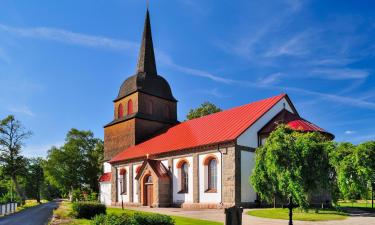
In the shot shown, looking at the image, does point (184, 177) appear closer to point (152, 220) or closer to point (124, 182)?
point (124, 182)

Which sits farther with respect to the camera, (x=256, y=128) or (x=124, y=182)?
(x=124, y=182)

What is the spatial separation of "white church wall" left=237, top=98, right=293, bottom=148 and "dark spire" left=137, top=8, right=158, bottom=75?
1913cm

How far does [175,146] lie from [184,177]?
2930mm

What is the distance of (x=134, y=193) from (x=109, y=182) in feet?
25.6

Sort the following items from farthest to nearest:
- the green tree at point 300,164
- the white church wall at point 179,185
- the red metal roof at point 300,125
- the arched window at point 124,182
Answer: the arched window at point 124,182, the white church wall at point 179,185, the red metal roof at point 300,125, the green tree at point 300,164

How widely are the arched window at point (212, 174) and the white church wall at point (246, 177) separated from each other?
2.41 m

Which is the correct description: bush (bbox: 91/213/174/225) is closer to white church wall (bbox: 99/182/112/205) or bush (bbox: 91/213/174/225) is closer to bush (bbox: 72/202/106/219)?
bush (bbox: 72/202/106/219)

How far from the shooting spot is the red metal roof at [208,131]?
26.5 metres

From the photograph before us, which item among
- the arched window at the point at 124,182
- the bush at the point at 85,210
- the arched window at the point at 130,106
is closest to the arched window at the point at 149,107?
the arched window at the point at 130,106

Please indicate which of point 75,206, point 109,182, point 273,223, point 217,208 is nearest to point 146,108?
point 109,182

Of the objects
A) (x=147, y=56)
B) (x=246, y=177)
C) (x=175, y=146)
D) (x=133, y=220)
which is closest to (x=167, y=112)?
(x=147, y=56)

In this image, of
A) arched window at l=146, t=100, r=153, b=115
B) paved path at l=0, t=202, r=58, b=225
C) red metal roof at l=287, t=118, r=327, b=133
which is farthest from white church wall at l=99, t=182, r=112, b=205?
red metal roof at l=287, t=118, r=327, b=133

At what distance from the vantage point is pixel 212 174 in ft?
Answer: 86.5

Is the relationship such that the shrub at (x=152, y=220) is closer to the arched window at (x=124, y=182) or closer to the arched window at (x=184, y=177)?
the arched window at (x=184, y=177)
